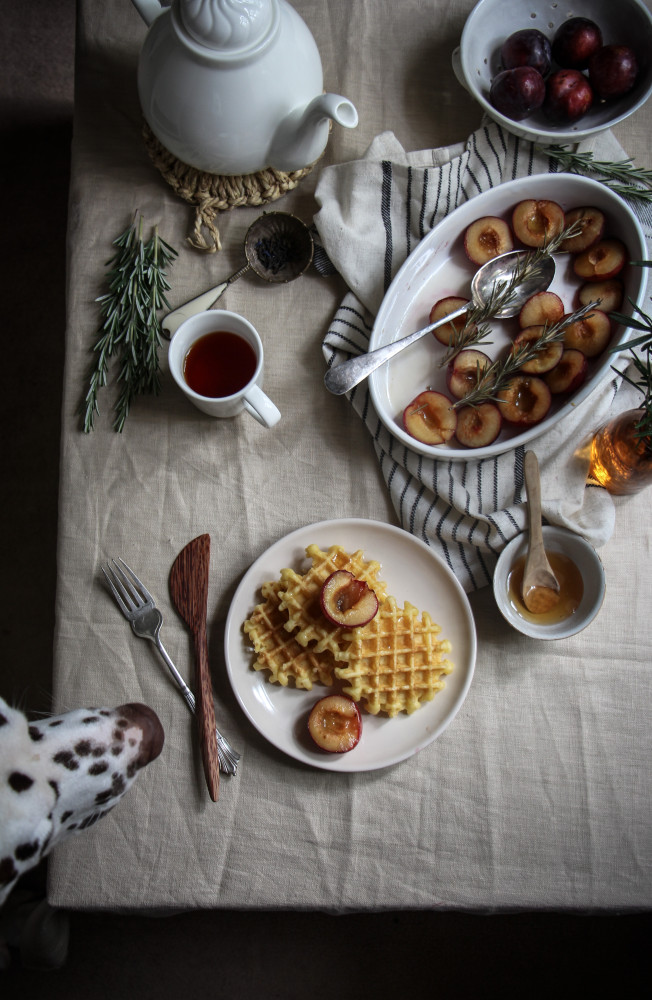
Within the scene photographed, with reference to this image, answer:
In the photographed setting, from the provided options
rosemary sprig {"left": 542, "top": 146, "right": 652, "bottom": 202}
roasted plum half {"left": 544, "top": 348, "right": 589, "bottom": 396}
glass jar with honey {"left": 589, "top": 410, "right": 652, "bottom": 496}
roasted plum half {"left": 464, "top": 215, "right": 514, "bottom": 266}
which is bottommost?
glass jar with honey {"left": 589, "top": 410, "right": 652, "bottom": 496}

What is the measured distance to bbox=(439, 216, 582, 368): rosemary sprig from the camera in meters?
1.08

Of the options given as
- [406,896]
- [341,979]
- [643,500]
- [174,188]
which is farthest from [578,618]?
[341,979]

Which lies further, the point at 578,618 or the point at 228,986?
the point at 228,986

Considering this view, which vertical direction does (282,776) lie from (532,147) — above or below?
below

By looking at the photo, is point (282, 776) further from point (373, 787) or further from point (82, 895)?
point (82, 895)

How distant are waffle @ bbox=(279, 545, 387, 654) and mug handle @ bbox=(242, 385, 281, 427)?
0.20 m

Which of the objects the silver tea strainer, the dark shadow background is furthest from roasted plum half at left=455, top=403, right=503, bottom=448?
the dark shadow background

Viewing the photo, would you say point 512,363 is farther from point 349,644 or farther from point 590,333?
point 349,644

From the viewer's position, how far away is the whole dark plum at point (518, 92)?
1.05 meters

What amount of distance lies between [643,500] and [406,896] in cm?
70

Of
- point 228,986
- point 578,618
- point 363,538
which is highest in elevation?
point 363,538

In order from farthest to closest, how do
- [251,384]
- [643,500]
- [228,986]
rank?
[228,986] → [643,500] → [251,384]

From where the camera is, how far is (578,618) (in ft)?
3.44

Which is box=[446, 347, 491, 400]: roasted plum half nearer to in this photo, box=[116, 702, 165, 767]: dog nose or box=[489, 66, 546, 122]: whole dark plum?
box=[489, 66, 546, 122]: whole dark plum
